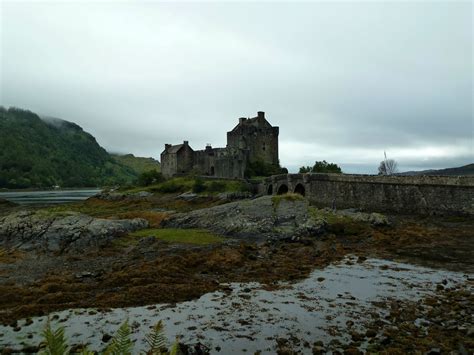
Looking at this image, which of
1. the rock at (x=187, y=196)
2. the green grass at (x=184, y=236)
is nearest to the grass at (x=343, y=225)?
the green grass at (x=184, y=236)

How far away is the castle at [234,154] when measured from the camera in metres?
71.2

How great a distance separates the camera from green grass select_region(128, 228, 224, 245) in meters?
31.1

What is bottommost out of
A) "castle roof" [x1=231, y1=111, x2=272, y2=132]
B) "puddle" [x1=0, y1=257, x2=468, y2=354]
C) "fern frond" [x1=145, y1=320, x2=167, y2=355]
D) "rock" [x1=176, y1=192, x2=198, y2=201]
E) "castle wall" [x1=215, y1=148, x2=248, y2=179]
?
"puddle" [x1=0, y1=257, x2=468, y2=354]

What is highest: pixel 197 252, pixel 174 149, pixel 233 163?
pixel 174 149

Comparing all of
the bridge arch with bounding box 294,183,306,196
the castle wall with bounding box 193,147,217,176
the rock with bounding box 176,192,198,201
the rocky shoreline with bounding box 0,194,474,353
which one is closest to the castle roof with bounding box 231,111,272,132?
the castle wall with bounding box 193,147,217,176

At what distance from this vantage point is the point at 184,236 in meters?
32.5

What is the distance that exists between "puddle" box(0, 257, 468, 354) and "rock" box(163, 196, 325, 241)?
38.6ft

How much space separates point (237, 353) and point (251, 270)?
10.4 metres

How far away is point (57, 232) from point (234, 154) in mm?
42284

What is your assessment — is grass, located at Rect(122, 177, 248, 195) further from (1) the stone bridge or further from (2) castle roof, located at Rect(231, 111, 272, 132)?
(2) castle roof, located at Rect(231, 111, 272, 132)

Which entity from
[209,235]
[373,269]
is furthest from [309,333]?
[209,235]

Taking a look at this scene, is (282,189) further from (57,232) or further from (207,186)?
(57,232)

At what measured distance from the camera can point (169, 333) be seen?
14039 millimetres

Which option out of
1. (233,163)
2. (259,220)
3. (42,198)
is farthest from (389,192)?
(42,198)
